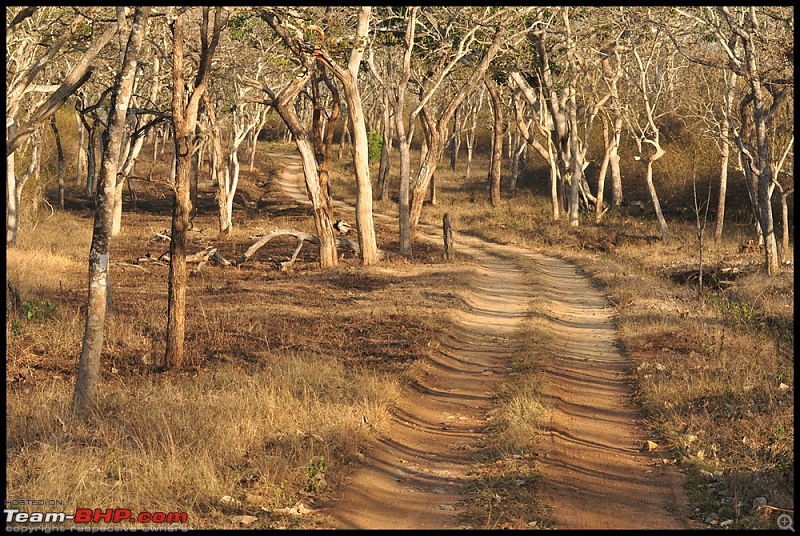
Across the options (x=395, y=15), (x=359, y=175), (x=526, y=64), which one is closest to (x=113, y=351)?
(x=359, y=175)

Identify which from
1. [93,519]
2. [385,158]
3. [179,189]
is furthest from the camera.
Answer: [385,158]

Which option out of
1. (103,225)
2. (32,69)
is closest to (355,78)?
(32,69)

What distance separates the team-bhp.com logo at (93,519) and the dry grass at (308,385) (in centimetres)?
16

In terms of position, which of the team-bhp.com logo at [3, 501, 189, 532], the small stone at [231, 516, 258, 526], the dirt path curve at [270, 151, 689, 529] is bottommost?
the dirt path curve at [270, 151, 689, 529]

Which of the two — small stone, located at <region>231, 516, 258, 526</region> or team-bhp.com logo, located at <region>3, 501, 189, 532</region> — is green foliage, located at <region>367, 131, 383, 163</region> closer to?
small stone, located at <region>231, 516, 258, 526</region>

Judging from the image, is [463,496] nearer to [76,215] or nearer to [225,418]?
[225,418]

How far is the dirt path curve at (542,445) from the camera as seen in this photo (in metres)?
6.87

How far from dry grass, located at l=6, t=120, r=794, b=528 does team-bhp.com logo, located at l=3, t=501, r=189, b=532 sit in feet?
0.51

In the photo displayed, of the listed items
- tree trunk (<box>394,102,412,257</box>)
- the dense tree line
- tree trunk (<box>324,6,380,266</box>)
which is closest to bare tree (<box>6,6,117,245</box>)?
the dense tree line

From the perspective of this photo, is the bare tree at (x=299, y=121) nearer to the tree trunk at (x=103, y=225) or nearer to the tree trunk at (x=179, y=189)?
the tree trunk at (x=179, y=189)

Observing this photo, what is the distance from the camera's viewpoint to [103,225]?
9141 mm

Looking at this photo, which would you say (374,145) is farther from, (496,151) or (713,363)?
(713,363)

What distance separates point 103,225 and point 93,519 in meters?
3.79

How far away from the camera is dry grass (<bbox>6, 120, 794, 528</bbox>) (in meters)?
7.04
